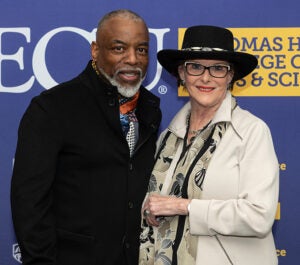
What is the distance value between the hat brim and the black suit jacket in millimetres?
249

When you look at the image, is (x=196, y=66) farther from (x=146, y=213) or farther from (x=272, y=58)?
(x=272, y=58)

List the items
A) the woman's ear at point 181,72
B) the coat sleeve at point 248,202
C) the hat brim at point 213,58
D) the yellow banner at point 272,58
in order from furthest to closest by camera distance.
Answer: the yellow banner at point 272,58, the woman's ear at point 181,72, the hat brim at point 213,58, the coat sleeve at point 248,202

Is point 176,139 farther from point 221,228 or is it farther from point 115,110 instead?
point 221,228

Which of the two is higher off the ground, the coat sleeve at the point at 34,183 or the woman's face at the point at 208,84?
the woman's face at the point at 208,84

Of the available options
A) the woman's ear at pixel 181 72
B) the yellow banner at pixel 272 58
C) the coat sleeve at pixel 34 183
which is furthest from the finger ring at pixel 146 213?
the yellow banner at pixel 272 58

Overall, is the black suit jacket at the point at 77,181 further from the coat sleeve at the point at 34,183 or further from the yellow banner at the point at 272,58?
the yellow banner at the point at 272,58

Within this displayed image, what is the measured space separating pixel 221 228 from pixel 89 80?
2.25ft

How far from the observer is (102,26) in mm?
1913

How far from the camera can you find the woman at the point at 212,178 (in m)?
1.72

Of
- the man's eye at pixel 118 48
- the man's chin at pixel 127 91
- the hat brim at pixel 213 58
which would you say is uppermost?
the man's eye at pixel 118 48

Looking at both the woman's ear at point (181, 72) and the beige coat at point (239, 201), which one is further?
the woman's ear at point (181, 72)

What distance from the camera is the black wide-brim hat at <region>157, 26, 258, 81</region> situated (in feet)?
6.09

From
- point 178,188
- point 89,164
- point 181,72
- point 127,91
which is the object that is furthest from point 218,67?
point 89,164

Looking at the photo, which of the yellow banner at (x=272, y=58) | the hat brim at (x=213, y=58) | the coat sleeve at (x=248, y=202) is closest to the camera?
the coat sleeve at (x=248, y=202)
